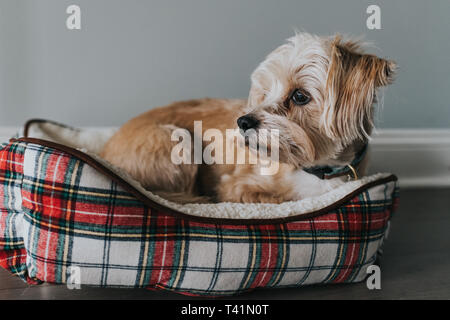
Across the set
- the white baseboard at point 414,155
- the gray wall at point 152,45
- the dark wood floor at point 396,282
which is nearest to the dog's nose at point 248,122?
the dark wood floor at point 396,282

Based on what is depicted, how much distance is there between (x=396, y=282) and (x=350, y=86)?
1.90 feet

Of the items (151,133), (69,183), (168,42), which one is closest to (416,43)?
(168,42)

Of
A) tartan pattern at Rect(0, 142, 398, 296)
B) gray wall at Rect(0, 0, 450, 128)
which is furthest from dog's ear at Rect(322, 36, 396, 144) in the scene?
gray wall at Rect(0, 0, 450, 128)

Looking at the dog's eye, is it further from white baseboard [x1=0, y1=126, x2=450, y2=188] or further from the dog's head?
white baseboard [x1=0, y1=126, x2=450, y2=188]

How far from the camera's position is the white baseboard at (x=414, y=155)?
7.10ft

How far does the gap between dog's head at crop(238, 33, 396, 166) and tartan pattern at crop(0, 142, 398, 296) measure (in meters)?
0.24

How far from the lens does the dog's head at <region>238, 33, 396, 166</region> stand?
111 centimetres

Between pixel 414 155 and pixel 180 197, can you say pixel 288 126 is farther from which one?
pixel 414 155

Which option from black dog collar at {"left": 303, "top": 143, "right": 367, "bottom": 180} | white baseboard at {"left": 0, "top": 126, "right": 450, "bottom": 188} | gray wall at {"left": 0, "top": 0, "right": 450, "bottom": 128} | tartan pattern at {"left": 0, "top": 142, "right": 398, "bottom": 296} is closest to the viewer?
tartan pattern at {"left": 0, "top": 142, "right": 398, "bottom": 296}

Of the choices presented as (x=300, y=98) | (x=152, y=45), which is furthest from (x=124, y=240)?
(x=152, y=45)

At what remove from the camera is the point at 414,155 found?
2203 mm

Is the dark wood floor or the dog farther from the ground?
the dog
